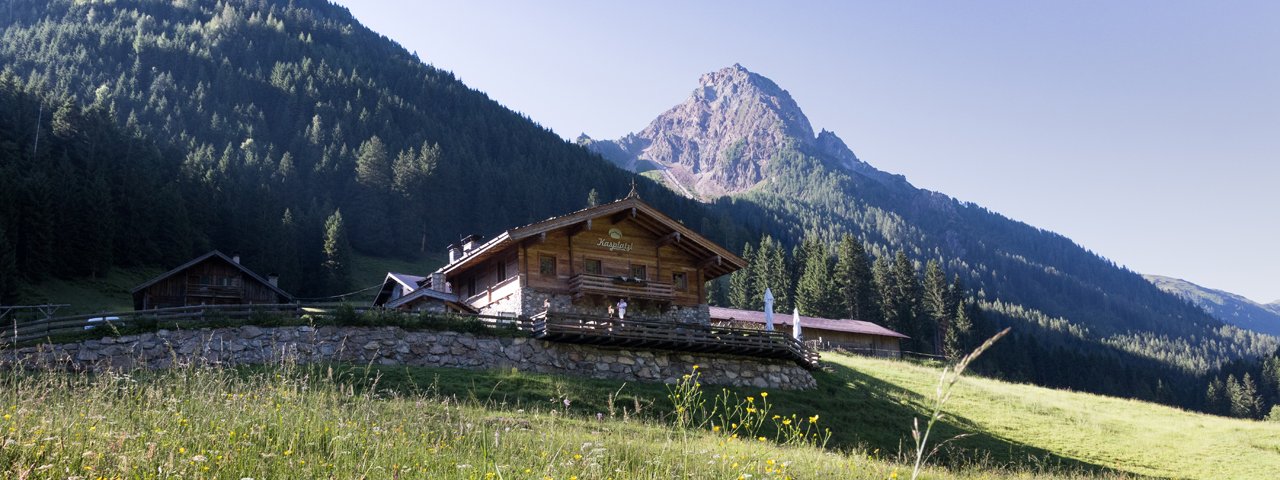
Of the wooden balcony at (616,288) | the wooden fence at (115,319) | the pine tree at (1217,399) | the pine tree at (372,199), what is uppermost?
the pine tree at (372,199)

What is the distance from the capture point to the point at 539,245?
39812 millimetres

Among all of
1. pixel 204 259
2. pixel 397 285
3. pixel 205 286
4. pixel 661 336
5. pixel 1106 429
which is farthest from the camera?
pixel 397 285

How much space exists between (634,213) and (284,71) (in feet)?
402

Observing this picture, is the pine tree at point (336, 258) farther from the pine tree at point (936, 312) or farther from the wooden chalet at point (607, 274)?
the pine tree at point (936, 312)

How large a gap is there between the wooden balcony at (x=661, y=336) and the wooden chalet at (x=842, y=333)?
33.7 m

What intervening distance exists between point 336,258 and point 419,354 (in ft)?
176

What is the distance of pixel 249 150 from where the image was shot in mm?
111812

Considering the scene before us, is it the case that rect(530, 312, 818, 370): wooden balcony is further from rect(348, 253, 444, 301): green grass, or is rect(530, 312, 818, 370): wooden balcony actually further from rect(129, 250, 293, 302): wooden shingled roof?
rect(348, 253, 444, 301): green grass

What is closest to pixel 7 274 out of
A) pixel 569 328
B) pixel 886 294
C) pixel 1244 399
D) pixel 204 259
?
pixel 204 259

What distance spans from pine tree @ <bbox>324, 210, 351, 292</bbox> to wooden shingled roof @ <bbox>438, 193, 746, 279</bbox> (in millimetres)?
38400

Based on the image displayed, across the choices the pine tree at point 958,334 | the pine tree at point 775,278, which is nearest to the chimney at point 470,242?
the pine tree at point 775,278

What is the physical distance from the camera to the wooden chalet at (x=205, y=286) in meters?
54.7

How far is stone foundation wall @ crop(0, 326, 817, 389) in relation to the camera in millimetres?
28375

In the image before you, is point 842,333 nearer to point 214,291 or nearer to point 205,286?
point 214,291
